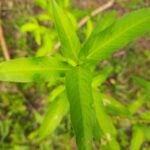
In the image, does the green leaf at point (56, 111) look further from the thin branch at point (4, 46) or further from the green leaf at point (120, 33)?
the thin branch at point (4, 46)

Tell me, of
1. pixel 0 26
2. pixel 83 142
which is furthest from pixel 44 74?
pixel 0 26

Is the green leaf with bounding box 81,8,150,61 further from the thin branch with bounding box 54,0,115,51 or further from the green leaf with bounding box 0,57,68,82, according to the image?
the thin branch with bounding box 54,0,115,51

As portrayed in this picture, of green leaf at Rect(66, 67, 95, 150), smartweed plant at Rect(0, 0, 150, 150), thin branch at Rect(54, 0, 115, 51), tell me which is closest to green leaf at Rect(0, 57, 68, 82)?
smartweed plant at Rect(0, 0, 150, 150)

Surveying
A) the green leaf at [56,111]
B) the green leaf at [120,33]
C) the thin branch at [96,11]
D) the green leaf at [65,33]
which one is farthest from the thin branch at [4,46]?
the green leaf at [120,33]

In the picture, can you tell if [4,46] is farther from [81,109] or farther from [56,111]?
[81,109]

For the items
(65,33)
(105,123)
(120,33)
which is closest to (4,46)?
(105,123)

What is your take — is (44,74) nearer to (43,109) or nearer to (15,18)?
(43,109)
